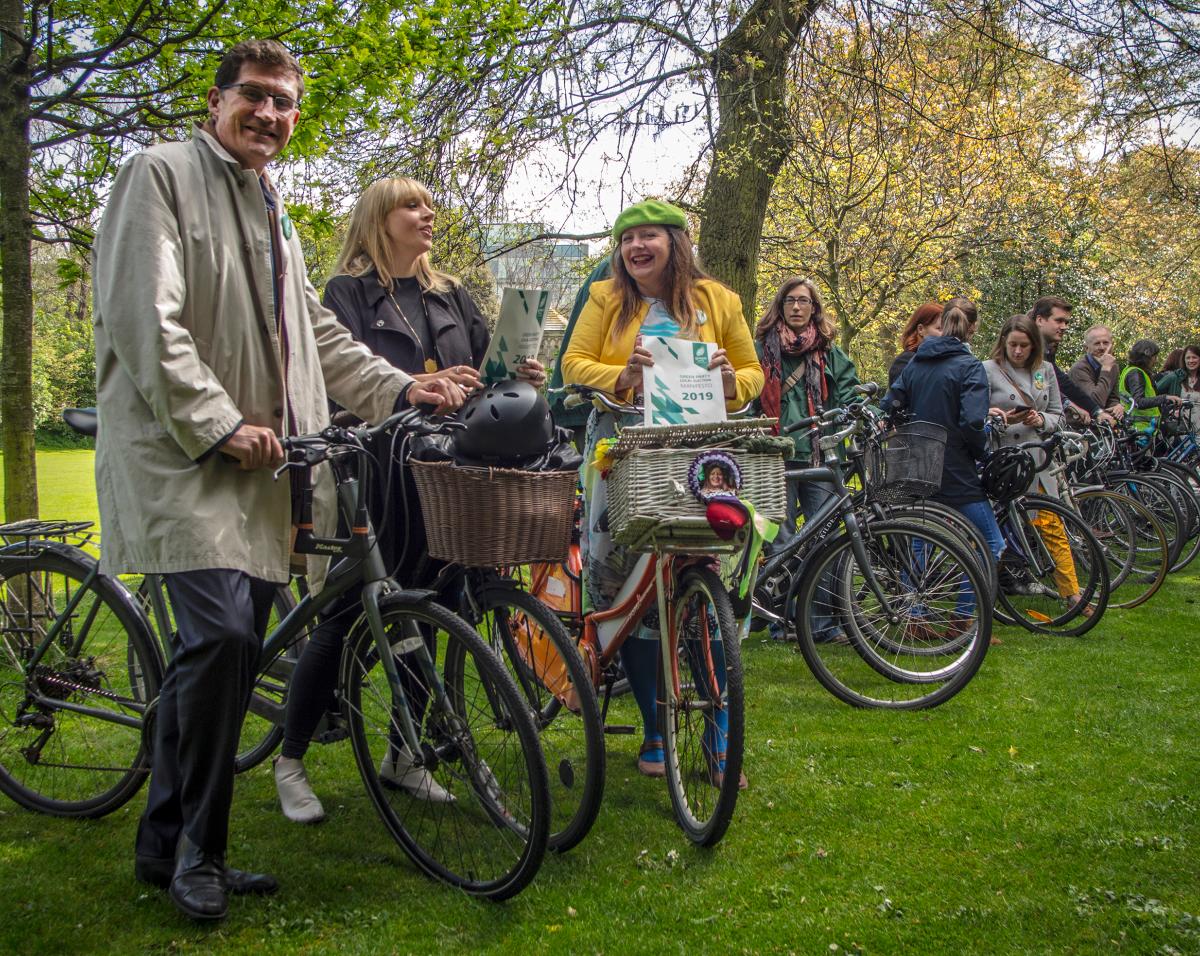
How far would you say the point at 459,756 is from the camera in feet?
10.2

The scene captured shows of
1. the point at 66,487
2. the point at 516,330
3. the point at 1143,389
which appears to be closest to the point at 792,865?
the point at 516,330

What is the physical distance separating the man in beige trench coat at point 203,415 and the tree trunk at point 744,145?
569 cm

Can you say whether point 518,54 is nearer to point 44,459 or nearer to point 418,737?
point 418,737

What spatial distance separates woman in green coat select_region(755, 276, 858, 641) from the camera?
6438 millimetres

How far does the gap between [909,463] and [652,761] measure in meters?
2.44

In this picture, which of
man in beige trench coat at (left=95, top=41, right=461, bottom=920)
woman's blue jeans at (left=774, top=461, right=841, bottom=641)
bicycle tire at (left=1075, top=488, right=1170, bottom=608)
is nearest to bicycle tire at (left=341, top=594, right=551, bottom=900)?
man in beige trench coat at (left=95, top=41, right=461, bottom=920)

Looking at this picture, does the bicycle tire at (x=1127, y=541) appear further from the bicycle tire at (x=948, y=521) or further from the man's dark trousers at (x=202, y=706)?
the man's dark trousers at (x=202, y=706)

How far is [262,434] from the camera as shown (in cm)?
283

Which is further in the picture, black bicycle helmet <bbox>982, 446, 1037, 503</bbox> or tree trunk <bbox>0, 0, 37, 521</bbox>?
black bicycle helmet <bbox>982, 446, 1037, 503</bbox>

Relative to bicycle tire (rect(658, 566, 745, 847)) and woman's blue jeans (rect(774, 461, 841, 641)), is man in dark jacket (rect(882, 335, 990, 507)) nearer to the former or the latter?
woman's blue jeans (rect(774, 461, 841, 641))

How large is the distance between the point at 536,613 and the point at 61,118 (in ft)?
15.9

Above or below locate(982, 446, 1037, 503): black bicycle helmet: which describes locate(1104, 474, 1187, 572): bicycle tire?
below

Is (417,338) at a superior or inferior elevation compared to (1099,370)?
inferior

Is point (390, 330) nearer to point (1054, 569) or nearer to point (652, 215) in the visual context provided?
point (652, 215)
